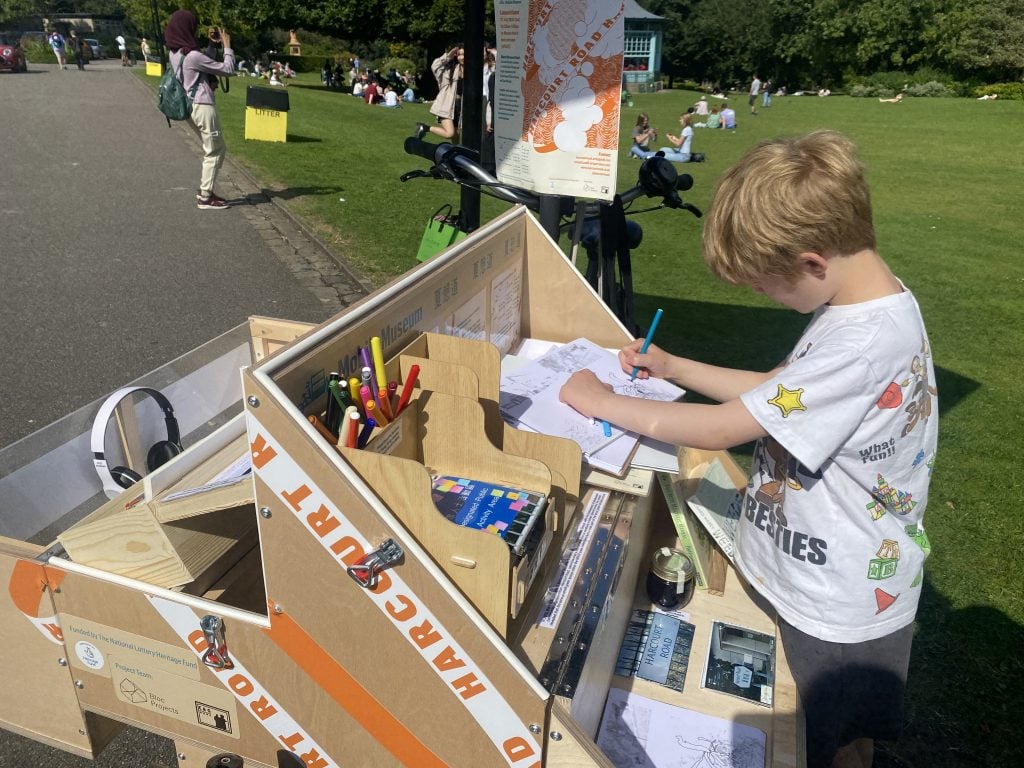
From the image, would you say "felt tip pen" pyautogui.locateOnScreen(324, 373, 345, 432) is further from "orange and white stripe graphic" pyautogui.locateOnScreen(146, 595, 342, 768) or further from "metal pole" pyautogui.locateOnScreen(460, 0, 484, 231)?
"metal pole" pyautogui.locateOnScreen(460, 0, 484, 231)

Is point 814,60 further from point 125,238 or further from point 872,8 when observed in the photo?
point 125,238

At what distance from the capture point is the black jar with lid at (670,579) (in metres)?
2.11

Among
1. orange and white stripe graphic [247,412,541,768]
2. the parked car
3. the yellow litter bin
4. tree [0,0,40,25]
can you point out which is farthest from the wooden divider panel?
tree [0,0,40,25]

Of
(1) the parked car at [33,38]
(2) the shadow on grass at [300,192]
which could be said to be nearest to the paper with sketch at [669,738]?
(2) the shadow on grass at [300,192]

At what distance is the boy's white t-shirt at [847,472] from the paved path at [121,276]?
2009 millimetres

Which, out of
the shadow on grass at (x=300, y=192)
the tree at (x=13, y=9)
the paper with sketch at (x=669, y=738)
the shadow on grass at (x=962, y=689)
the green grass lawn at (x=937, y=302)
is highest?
the tree at (x=13, y=9)

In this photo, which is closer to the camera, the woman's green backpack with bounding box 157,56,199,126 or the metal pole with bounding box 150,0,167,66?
the woman's green backpack with bounding box 157,56,199,126

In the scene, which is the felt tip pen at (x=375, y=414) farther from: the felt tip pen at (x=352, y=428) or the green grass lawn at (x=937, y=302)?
the green grass lawn at (x=937, y=302)

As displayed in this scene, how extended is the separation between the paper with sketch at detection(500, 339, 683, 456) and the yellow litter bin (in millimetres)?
13024

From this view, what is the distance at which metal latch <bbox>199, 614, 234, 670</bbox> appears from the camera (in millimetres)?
1517

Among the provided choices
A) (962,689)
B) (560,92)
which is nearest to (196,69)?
(560,92)

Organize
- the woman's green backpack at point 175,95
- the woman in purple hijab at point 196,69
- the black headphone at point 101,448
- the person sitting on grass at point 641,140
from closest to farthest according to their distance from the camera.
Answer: the black headphone at point 101,448
the woman in purple hijab at point 196,69
the woman's green backpack at point 175,95
the person sitting on grass at point 641,140

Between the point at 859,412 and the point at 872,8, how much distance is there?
58.3 m

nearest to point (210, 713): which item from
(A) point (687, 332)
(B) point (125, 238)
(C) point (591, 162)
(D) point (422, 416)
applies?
(D) point (422, 416)
